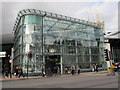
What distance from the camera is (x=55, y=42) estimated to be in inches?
1084

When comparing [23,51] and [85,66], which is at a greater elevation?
[23,51]

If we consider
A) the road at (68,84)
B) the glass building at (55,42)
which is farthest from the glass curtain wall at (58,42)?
the road at (68,84)

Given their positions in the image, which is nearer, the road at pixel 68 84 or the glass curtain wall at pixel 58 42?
the road at pixel 68 84

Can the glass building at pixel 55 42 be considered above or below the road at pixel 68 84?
above

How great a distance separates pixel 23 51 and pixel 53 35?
6.57m

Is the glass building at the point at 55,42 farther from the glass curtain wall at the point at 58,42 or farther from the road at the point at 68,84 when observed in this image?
the road at the point at 68,84

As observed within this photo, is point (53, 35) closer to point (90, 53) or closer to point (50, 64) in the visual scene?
point (50, 64)

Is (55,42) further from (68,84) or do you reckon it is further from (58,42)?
(68,84)

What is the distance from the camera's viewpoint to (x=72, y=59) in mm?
29219

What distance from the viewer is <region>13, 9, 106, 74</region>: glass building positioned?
25.3 metres

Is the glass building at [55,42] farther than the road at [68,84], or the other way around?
the glass building at [55,42]

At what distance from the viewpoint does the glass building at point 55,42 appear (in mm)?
25312

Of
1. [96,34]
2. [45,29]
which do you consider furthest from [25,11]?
[96,34]

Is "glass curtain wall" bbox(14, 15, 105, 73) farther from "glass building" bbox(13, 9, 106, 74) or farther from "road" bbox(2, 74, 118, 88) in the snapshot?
"road" bbox(2, 74, 118, 88)
